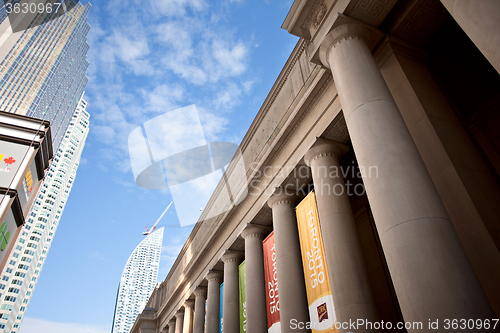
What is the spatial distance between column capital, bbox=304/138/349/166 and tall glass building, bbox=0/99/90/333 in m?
137

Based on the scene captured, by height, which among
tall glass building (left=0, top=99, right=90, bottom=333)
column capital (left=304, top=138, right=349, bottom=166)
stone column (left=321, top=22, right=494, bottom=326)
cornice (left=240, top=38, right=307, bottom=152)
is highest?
tall glass building (left=0, top=99, right=90, bottom=333)

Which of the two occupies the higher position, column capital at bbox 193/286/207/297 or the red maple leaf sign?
column capital at bbox 193/286/207/297

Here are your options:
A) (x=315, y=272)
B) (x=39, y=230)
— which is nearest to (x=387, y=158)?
(x=315, y=272)

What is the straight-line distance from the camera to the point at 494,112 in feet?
40.6

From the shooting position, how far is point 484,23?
5.39m

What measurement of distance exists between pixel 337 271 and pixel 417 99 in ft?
19.3

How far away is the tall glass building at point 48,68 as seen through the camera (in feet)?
295

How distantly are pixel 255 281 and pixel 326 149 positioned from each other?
8480 millimetres

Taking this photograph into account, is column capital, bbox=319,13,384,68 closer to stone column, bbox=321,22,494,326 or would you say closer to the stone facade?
the stone facade

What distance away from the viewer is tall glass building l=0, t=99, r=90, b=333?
114188mm

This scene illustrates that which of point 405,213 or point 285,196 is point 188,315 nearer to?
point 285,196

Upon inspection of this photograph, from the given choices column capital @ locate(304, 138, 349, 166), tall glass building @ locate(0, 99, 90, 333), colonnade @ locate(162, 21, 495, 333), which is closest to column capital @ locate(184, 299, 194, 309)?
colonnade @ locate(162, 21, 495, 333)

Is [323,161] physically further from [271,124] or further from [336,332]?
[336,332]

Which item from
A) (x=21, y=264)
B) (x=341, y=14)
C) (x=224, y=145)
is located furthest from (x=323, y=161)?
(x=21, y=264)
